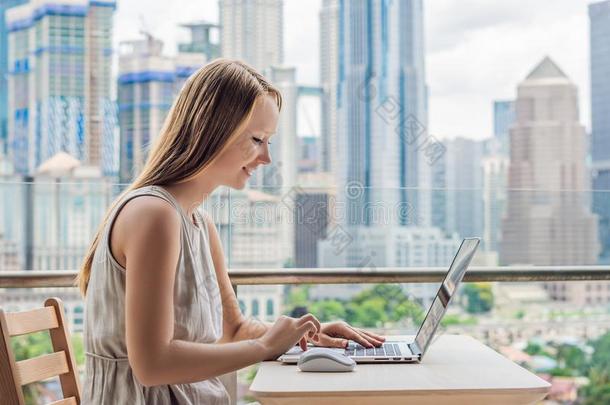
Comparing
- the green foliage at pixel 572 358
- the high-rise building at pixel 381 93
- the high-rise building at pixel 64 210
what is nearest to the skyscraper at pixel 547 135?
the high-rise building at pixel 381 93

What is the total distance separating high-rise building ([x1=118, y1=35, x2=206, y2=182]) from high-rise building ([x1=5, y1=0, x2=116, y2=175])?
24cm

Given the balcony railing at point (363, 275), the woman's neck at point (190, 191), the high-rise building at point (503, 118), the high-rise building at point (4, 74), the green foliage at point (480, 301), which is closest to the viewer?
the woman's neck at point (190, 191)

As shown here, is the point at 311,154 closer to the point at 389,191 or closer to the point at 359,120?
the point at 359,120

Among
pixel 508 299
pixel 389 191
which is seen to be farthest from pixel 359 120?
pixel 389 191

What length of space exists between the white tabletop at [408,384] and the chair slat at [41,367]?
434mm

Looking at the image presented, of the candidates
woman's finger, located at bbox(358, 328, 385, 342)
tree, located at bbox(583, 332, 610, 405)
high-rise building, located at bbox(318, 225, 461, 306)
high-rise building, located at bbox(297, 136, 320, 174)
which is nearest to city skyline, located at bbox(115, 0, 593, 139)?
high-rise building, located at bbox(297, 136, 320, 174)

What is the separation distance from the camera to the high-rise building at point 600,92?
27.5ft

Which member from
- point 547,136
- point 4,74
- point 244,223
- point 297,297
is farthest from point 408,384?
point 4,74

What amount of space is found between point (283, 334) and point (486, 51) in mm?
8506

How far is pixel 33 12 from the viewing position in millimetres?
10586

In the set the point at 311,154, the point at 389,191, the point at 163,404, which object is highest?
the point at 311,154

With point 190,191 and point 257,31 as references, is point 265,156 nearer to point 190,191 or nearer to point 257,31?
point 190,191

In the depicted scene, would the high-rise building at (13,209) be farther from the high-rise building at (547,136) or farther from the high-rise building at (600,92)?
the high-rise building at (600,92)

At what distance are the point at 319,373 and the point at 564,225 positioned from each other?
575 centimetres
